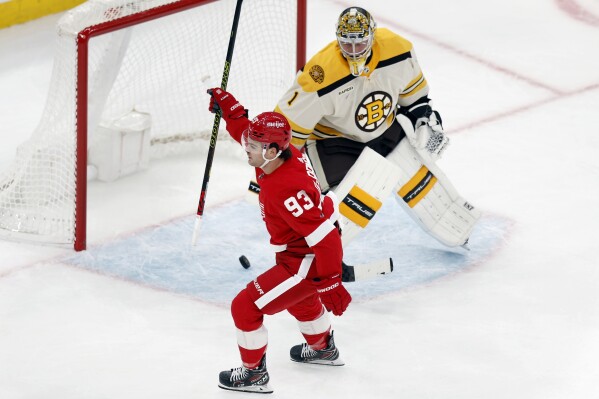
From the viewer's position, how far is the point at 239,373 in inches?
182

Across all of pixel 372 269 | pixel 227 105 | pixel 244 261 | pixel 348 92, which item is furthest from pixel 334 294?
pixel 244 261

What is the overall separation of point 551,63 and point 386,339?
3112 mm

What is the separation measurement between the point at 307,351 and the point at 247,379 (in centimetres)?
29

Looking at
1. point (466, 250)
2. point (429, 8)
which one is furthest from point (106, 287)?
point (429, 8)

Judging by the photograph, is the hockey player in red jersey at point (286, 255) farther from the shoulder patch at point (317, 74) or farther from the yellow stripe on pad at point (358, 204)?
the yellow stripe on pad at point (358, 204)

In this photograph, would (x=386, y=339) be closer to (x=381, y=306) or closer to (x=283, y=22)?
(x=381, y=306)

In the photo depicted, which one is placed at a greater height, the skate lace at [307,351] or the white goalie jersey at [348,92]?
the white goalie jersey at [348,92]

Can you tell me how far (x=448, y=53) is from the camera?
7.84 m

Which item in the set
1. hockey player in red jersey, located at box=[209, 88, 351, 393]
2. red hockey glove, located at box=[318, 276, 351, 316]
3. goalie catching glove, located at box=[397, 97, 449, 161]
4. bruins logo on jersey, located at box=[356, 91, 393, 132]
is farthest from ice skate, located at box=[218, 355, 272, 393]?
goalie catching glove, located at box=[397, 97, 449, 161]

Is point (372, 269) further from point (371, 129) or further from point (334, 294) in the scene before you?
point (334, 294)

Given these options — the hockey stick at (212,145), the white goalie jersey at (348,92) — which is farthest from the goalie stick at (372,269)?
the hockey stick at (212,145)

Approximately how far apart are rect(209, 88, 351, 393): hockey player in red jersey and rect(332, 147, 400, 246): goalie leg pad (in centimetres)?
70

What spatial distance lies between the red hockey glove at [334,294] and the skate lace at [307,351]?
424mm

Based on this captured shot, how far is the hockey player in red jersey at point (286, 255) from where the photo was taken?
14.3 feet
